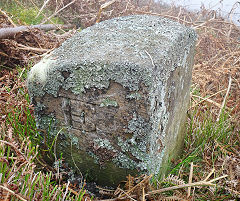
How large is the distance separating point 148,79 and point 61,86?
538 millimetres

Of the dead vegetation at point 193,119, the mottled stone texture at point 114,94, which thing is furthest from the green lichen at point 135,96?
the dead vegetation at point 193,119

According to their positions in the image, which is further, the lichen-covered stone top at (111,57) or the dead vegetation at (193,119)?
the dead vegetation at (193,119)

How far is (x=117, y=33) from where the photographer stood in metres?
1.48

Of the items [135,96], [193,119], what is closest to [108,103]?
[135,96]

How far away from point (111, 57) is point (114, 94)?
0.68 ft

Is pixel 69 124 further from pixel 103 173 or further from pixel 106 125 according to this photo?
pixel 103 173

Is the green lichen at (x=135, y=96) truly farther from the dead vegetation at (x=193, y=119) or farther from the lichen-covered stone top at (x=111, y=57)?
the dead vegetation at (x=193, y=119)

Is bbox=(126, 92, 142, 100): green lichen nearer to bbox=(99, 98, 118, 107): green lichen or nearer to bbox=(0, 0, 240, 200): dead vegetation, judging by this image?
bbox=(99, 98, 118, 107): green lichen

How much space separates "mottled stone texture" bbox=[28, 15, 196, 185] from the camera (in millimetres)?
1225

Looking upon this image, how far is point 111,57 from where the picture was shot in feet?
4.11

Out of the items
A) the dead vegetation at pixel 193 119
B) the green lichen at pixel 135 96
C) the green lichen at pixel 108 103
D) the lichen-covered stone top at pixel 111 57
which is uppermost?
the lichen-covered stone top at pixel 111 57

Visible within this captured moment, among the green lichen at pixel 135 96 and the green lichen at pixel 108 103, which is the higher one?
the green lichen at pixel 135 96

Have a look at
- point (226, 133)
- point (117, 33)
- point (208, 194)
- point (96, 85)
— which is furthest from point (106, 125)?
point (226, 133)

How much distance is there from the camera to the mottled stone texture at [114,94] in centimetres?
122
